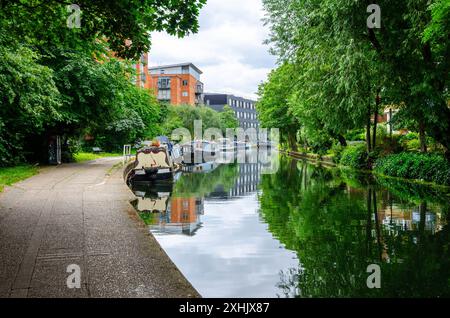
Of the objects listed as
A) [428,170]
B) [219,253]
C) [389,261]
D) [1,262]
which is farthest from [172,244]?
[428,170]

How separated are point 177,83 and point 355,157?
70636 millimetres

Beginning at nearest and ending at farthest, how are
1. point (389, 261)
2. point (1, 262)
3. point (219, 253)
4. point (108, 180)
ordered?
1. point (1, 262)
2. point (389, 261)
3. point (219, 253)
4. point (108, 180)

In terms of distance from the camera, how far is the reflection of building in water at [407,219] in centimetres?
962

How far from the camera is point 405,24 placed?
1387 centimetres

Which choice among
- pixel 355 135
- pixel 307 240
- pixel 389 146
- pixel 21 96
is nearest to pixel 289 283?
pixel 307 240

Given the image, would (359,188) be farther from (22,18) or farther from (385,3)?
(22,18)

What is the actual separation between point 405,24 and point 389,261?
31.5 feet

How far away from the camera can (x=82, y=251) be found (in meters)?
6.53

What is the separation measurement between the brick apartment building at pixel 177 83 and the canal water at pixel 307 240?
3025 inches

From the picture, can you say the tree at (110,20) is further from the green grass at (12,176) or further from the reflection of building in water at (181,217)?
the green grass at (12,176)

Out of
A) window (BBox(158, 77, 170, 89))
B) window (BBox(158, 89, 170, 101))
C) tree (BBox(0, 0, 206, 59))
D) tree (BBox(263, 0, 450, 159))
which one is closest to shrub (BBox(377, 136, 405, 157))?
tree (BBox(263, 0, 450, 159))

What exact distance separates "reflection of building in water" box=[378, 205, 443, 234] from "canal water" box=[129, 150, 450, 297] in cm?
2

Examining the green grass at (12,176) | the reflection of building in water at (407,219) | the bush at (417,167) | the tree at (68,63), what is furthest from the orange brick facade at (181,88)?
the reflection of building in water at (407,219)
